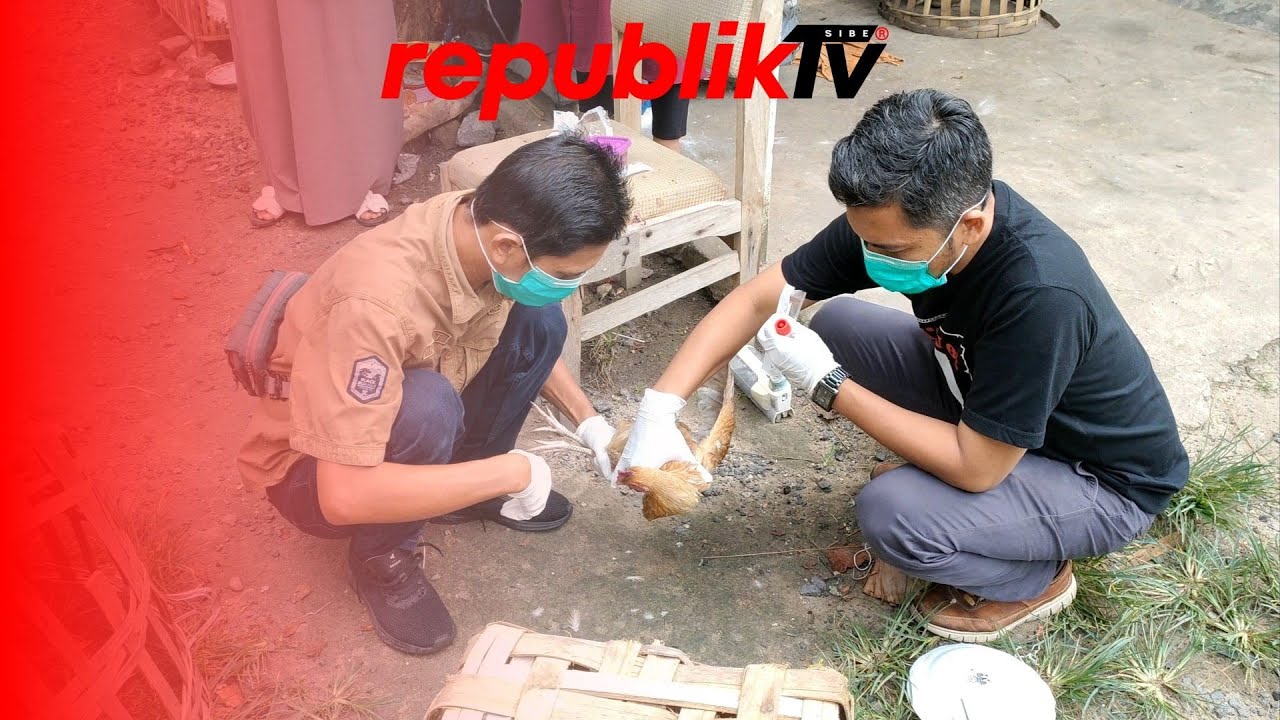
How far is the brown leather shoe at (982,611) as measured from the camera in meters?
2.26

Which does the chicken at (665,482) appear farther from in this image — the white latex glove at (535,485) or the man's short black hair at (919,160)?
the man's short black hair at (919,160)

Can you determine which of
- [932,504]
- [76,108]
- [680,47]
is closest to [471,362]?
[932,504]

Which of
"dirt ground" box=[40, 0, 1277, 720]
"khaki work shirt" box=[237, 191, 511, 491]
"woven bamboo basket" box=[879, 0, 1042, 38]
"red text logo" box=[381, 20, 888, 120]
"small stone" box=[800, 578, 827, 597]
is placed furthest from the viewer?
"woven bamboo basket" box=[879, 0, 1042, 38]

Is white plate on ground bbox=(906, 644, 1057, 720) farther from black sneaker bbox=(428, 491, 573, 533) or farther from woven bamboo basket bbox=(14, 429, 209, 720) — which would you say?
woven bamboo basket bbox=(14, 429, 209, 720)

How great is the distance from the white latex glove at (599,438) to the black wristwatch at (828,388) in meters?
0.55

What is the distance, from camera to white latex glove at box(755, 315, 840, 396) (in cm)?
211

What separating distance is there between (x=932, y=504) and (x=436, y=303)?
120 cm

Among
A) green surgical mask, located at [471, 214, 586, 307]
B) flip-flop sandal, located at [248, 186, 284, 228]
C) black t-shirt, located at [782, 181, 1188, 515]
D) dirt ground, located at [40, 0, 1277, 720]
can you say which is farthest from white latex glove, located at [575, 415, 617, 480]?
flip-flop sandal, located at [248, 186, 284, 228]

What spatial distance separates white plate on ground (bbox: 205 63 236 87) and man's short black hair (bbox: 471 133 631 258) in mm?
3910

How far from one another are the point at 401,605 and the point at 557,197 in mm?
1122

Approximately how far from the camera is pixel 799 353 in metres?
2.11

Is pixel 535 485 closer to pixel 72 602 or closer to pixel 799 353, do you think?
pixel 799 353

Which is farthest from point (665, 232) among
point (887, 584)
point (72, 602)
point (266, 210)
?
point (266, 210)

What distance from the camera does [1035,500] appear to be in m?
2.11
